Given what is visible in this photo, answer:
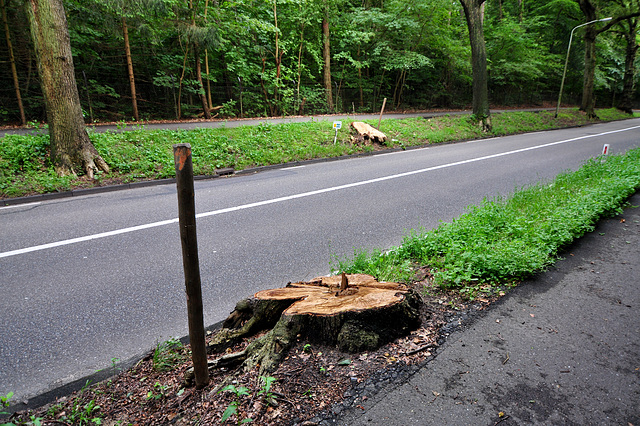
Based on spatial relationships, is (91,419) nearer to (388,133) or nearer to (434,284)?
(434,284)

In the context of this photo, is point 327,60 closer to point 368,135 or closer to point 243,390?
point 368,135

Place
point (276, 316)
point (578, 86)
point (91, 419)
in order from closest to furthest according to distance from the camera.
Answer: point (91, 419)
point (276, 316)
point (578, 86)

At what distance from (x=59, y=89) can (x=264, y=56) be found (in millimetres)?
14891

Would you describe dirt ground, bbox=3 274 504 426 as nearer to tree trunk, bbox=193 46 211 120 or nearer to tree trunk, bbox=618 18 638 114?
tree trunk, bbox=193 46 211 120

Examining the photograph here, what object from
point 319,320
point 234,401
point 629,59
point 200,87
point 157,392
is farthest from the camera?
point 629,59

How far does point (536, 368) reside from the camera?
2.33 meters

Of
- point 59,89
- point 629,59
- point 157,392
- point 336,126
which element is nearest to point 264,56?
point 336,126

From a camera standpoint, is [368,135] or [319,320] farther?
[368,135]

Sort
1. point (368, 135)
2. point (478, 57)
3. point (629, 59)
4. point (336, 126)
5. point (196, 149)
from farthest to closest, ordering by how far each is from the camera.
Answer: point (629, 59) < point (478, 57) < point (368, 135) < point (336, 126) < point (196, 149)

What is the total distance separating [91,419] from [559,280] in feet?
12.9

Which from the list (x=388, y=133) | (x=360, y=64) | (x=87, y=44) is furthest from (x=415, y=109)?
(x=87, y=44)

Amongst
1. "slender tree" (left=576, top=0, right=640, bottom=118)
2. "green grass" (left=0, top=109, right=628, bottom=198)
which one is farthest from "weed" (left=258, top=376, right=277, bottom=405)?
"slender tree" (left=576, top=0, right=640, bottom=118)

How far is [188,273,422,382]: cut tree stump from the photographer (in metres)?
2.39

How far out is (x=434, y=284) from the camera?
3.39 m
